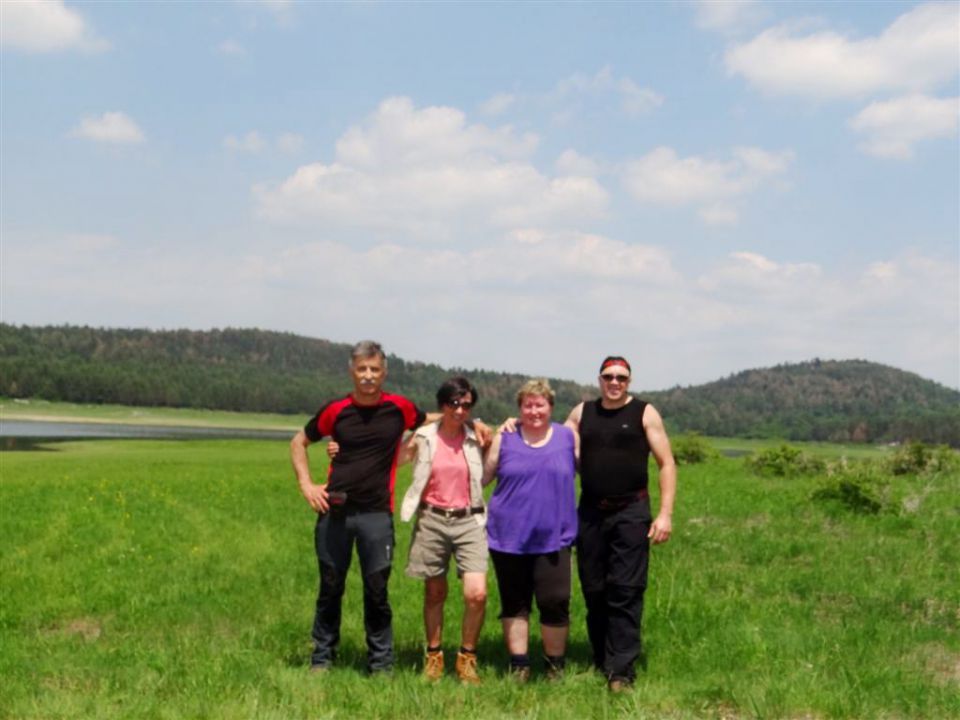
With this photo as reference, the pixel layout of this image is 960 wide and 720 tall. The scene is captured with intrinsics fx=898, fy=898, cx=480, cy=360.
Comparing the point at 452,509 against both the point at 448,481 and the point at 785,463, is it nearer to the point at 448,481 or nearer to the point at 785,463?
Answer: the point at 448,481

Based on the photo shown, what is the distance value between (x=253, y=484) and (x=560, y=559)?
64.3ft

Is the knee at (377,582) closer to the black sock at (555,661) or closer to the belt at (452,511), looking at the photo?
the belt at (452,511)

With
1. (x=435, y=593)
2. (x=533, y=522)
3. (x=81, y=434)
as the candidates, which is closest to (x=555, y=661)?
(x=435, y=593)

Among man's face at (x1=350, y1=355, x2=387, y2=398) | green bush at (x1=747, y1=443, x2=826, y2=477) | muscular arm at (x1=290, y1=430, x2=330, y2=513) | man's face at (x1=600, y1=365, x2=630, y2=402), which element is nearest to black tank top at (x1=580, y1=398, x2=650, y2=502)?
man's face at (x1=600, y1=365, x2=630, y2=402)

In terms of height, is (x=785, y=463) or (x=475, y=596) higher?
(x=475, y=596)

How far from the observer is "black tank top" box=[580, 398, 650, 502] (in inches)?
291

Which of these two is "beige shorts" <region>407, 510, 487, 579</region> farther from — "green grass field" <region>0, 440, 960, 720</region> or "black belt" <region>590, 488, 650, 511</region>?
"black belt" <region>590, 488, 650, 511</region>

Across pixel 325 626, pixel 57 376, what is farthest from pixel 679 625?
pixel 57 376

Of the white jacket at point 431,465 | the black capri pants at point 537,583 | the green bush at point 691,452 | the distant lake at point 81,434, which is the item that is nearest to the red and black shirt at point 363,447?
the white jacket at point 431,465

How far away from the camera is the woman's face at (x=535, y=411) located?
7254 millimetres

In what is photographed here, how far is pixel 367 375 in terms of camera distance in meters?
7.43

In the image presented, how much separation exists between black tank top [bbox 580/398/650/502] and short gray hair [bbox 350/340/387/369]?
6.08ft

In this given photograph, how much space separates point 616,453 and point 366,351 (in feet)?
7.35

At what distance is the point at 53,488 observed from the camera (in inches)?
856
